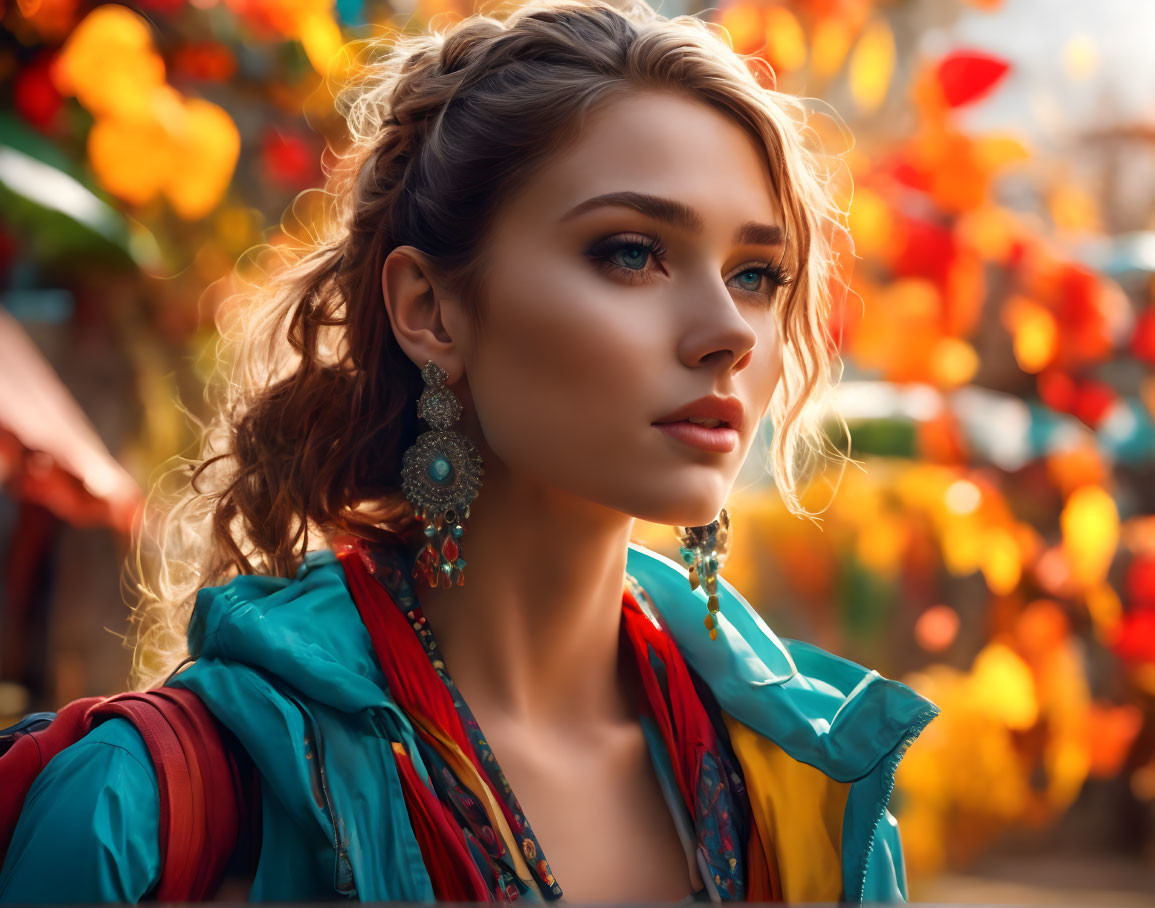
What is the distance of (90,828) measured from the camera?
103 centimetres

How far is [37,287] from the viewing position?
10.1 feet

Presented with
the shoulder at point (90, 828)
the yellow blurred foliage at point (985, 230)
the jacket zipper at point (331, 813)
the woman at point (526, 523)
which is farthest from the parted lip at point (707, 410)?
the yellow blurred foliage at point (985, 230)

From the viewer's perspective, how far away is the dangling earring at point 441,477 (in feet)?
4.37

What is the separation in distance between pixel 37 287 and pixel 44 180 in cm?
77

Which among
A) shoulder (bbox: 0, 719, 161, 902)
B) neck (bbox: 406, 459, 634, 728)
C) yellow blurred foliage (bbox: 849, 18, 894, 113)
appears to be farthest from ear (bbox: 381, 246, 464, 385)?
yellow blurred foliage (bbox: 849, 18, 894, 113)

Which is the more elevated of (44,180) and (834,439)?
(44,180)

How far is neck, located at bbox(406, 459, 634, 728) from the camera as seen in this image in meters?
1.34

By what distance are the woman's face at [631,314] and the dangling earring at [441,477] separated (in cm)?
5

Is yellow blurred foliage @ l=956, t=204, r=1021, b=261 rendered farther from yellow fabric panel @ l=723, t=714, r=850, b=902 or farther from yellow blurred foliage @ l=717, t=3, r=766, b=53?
yellow fabric panel @ l=723, t=714, r=850, b=902

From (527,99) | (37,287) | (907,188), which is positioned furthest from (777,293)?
(37,287)

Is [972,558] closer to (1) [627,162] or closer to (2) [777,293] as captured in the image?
(2) [777,293]

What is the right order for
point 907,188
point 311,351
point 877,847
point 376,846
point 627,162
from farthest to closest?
point 907,188, point 311,351, point 877,847, point 627,162, point 376,846

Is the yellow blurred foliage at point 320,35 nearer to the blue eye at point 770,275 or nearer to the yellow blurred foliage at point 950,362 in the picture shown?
the blue eye at point 770,275

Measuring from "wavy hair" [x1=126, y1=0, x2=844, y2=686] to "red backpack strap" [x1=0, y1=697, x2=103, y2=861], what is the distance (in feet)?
1.10
